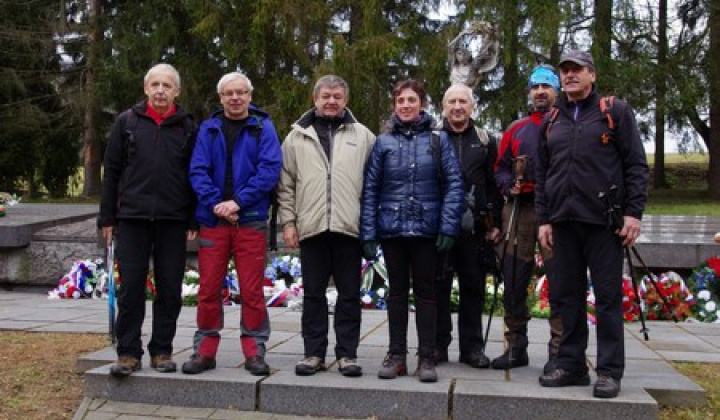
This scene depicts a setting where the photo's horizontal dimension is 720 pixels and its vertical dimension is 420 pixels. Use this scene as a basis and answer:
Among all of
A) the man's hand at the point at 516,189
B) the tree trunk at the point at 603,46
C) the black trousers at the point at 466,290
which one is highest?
the tree trunk at the point at 603,46

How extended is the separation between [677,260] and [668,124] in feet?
55.4

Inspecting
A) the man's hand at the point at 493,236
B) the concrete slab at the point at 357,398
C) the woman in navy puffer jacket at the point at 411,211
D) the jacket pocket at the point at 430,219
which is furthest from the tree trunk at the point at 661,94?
the concrete slab at the point at 357,398

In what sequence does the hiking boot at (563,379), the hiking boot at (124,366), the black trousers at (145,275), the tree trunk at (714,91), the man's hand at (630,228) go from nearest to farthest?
the man's hand at (630,228) → the hiking boot at (563,379) → the hiking boot at (124,366) → the black trousers at (145,275) → the tree trunk at (714,91)

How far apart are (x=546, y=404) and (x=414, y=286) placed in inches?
38.0

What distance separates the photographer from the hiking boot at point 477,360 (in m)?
A: 4.64

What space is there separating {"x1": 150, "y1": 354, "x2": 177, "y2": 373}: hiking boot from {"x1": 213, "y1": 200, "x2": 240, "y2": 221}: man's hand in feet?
3.03

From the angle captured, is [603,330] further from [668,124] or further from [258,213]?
[668,124]

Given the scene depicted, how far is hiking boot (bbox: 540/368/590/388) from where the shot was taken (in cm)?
415

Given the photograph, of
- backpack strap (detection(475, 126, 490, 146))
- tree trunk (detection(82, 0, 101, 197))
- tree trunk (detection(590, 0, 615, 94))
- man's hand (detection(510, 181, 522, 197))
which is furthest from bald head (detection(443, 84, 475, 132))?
tree trunk (detection(82, 0, 101, 197))

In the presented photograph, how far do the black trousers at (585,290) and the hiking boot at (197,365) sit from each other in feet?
6.56

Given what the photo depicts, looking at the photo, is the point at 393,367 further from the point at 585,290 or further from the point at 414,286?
the point at 585,290

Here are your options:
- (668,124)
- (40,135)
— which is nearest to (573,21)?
(668,124)

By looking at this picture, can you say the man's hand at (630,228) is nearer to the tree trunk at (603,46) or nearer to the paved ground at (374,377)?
the paved ground at (374,377)

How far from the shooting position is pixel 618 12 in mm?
21188
